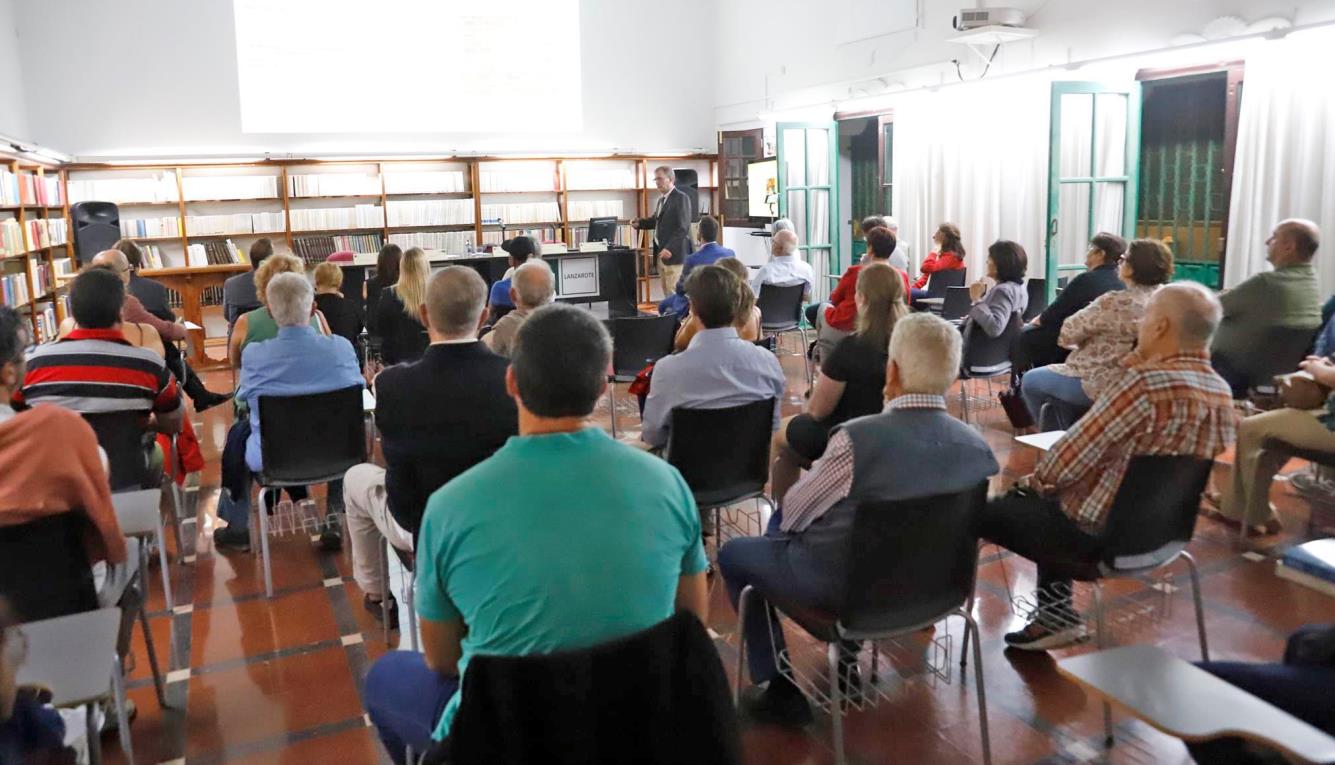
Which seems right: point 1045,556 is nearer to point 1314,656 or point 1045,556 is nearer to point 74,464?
point 1314,656

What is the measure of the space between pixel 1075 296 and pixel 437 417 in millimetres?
3802

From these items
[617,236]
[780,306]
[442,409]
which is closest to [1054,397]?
[780,306]

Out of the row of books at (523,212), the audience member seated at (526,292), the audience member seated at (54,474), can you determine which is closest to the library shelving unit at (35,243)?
the audience member seated at (526,292)

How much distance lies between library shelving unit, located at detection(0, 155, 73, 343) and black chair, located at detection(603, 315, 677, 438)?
446cm

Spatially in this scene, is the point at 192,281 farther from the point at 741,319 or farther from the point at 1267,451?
the point at 1267,451

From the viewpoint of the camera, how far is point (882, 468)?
230 centimetres

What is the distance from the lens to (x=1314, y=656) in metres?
1.90

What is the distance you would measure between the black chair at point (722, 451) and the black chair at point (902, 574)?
0.90 meters

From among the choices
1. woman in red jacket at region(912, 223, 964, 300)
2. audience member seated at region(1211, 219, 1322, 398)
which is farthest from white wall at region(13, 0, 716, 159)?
audience member seated at region(1211, 219, 1322, 398)

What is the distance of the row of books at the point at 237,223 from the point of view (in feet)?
33.7

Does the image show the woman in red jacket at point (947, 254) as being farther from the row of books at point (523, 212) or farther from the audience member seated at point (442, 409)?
the row of books at point (523, 212)

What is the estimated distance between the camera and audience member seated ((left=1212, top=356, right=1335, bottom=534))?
3.83 metres

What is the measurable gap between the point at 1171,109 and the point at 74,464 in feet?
25.6

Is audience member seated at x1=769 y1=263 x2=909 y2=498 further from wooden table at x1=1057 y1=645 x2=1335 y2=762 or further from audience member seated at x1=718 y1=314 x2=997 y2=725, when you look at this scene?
wooden table at x1=1057 y1=645 x2=1335 y2=762
